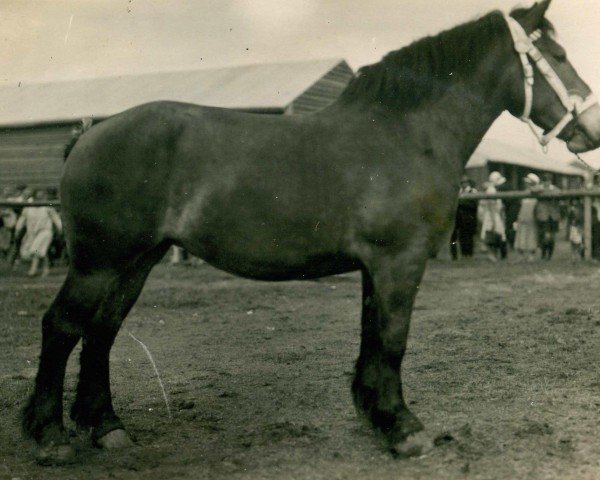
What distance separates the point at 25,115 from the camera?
28.5 m

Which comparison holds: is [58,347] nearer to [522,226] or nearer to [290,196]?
[290,196]

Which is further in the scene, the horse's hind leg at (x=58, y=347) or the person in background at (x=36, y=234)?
the person in background at (x=36, y=234)

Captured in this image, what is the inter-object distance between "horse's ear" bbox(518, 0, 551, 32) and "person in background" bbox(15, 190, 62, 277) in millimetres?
12689

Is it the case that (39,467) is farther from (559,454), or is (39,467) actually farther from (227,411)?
(559,454)

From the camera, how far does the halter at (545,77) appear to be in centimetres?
388

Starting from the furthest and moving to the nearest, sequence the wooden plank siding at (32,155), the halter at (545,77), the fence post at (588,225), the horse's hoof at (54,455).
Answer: the wooden plank siding at (32,155), the fence post at (588,225), the halter at (545,77), the horse's hoof at (54,455)

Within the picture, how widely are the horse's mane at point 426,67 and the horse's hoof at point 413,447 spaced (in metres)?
1.79

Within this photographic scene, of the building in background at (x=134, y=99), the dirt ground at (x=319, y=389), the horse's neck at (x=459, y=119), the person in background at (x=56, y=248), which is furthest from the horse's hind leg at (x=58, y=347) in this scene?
the building in background at (x=134, y=99)

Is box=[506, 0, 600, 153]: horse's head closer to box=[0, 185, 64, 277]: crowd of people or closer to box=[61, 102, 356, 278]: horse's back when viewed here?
box=[61, 102, 356, 278]: horse's back

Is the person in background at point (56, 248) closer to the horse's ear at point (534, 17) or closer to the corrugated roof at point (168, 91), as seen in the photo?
the corrugated roof at point (168, 91)

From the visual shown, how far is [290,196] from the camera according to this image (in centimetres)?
357

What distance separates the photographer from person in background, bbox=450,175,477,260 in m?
16.8

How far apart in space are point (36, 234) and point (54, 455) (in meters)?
12.8

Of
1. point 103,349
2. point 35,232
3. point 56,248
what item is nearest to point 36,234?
point 35,232
